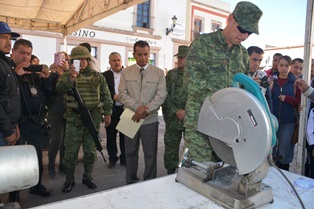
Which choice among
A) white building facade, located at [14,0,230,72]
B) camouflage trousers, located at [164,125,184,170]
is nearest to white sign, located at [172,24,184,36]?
white building facade, located at [14,0,230,72]

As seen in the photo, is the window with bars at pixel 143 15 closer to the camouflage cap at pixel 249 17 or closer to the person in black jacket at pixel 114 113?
the person in black jacket at pixel 114 113

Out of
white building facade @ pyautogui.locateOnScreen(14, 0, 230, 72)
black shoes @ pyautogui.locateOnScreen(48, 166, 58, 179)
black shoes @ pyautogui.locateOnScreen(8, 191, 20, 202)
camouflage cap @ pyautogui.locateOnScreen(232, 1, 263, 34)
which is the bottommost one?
black shoes @ pyautogui.locateOnScreen(48, 166, 58, 179)

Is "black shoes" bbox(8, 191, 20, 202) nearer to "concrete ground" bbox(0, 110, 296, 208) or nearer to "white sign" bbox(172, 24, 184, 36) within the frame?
"concrete ground" bbox(0, 110, 296, 208)

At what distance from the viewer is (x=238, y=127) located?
3.43 feet

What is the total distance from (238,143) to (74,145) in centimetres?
234

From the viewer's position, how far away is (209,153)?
5.65ft

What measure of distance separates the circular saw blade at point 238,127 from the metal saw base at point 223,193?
0.38 ft

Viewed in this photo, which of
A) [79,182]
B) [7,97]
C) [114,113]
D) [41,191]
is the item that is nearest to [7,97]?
[7,97]

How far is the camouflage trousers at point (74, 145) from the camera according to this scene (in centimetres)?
299

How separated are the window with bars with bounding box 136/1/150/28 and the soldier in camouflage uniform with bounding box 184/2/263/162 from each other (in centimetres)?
1518

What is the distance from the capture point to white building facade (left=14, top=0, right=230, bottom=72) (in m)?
13.0

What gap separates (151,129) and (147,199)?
78.2 inches

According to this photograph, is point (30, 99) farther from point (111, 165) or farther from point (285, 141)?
point (285, 141)

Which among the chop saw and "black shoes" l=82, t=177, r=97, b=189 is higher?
the chop saw
